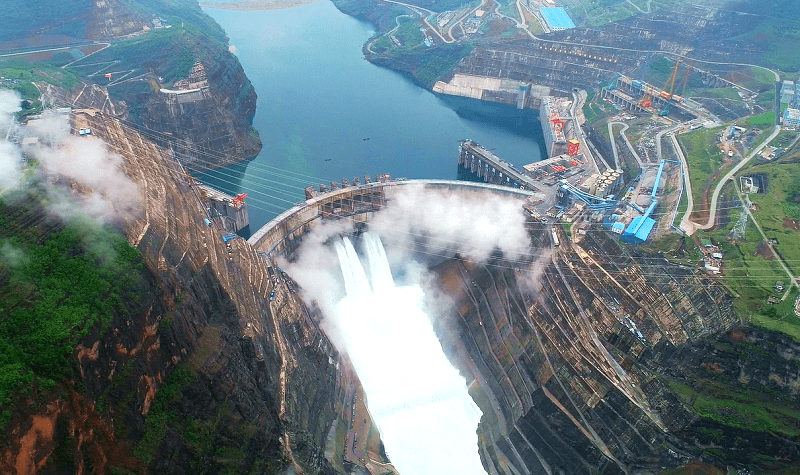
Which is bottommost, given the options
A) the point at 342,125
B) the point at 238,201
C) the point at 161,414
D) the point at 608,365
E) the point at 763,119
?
the point at 342,125

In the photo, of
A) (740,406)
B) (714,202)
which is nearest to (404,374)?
(740,406)

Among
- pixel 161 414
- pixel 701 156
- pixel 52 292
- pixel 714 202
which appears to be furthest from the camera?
pixel 701 156

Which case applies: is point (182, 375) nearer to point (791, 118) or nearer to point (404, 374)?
point (404, 374)

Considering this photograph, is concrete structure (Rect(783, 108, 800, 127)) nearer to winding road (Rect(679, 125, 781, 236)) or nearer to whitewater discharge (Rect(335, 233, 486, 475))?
winding road (Rect(679, 125, 781, 236))

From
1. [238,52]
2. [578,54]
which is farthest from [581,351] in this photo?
[238,52]

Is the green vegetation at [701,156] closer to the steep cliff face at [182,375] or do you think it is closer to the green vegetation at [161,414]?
the steep cliff face at [182,375]

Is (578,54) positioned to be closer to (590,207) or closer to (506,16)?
(506,16)
